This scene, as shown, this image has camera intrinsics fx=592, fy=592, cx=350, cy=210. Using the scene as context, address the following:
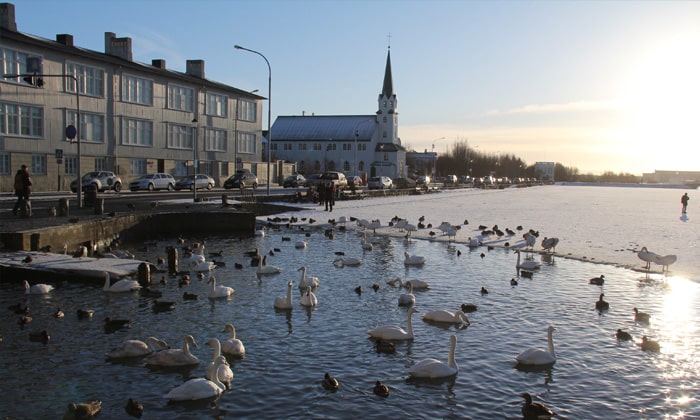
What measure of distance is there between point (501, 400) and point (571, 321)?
5.00 metres

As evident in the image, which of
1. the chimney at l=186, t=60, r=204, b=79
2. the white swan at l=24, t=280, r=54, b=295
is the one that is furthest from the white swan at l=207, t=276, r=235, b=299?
the chimney at l=186, t=60, r=204, b=79

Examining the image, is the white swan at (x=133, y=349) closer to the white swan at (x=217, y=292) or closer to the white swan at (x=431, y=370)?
the white swan at (x=217, y=292)

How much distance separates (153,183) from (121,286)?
3709 centimetres

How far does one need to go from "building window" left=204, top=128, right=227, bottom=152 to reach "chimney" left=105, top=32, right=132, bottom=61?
1193cm

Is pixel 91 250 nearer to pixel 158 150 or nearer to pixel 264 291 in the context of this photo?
pixel 264 291

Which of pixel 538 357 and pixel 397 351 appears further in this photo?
pixel 397 351

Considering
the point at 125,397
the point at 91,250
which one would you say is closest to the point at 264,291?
the point at 125,397

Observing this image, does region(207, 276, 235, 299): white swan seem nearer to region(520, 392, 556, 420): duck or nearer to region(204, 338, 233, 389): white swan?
region(204, 338, 233, 389): white swan

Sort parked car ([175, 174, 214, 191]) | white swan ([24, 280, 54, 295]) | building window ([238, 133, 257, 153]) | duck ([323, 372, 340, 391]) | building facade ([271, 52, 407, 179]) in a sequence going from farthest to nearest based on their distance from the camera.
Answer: building facade ([271, 52, 407, 179])
building window ([238, 133, 257, 153])
parked car ([175, 174, 214, 191])
white swan ([24, 280, 54, 295])
duck ([323, 372, 340, 391])

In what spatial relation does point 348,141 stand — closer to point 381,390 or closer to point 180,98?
point 180,98

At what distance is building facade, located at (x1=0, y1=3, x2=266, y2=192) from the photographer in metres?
43.1

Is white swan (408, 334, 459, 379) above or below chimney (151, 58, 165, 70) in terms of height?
below

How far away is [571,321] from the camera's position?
12.9 metres

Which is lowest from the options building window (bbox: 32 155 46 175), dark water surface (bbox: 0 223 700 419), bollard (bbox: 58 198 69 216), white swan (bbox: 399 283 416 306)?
dark water surface (bbox: 0 223 700 419)
